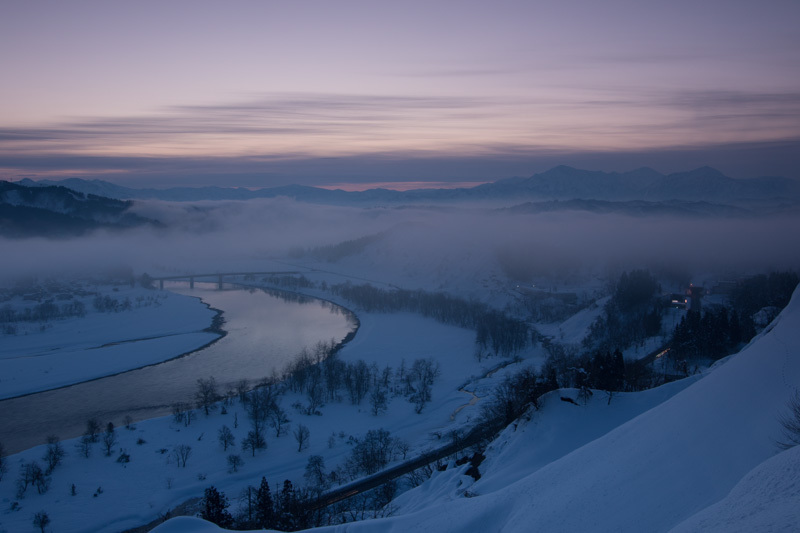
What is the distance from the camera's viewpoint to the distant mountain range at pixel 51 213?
6888cm

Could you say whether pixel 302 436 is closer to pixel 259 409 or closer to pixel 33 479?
pixel 259 409

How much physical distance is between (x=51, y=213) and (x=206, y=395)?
232 ft

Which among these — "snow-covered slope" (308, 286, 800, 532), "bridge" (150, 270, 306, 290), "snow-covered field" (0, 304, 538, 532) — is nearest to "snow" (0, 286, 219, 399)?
"snow-covered field" (0, 304, 538, 532)

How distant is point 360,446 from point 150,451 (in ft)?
20.8

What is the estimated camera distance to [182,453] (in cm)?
1470

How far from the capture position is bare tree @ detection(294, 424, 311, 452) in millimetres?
15719

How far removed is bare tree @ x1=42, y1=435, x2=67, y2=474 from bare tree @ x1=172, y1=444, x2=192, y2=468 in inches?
117

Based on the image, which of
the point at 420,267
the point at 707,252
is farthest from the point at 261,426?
the point at 707,252

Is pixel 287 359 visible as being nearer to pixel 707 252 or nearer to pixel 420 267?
pixel 420 267

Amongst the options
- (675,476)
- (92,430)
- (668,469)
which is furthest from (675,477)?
(92,430)

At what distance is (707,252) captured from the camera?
5603cm

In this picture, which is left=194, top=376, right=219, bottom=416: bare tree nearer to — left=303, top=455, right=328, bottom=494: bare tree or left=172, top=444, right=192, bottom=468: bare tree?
left=172, top=444, right=192, bottom=468: bare tree

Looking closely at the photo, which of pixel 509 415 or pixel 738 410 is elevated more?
pixel 738 410

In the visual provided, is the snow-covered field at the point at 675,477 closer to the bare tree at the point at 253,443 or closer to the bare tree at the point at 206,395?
the bare tree at the point at 253,443
